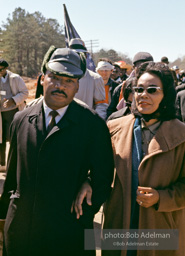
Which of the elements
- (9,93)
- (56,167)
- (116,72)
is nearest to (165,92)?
(56,167)

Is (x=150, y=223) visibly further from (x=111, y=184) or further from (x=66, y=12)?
(x=66, y=12)

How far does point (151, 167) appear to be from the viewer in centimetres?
209

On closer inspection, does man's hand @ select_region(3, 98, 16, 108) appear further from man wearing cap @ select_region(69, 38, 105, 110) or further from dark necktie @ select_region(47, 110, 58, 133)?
dark necktie @ select_region(47, 110, 58, 133)

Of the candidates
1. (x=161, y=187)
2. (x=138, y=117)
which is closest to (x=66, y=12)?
(x=138, y=117)

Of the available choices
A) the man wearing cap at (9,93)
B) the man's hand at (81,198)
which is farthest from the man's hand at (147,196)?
the man wearing cap at (9,93)

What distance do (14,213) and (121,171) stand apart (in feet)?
2.47

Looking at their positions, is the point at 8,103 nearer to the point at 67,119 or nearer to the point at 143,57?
the point at 143,57

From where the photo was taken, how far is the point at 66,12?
22.2 feet

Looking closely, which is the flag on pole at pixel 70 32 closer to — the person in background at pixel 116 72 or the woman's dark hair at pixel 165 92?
the person in background at pixel 116 72

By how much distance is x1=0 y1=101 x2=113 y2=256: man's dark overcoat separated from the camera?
1.91m

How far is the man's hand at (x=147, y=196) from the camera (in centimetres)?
201

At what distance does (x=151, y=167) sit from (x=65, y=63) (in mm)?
884

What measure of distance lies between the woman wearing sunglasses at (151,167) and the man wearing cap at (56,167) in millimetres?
183

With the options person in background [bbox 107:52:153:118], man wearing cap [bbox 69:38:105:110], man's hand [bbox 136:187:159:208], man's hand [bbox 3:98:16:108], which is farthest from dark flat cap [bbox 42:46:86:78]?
man's hand [bbox 3:98:16:108]
